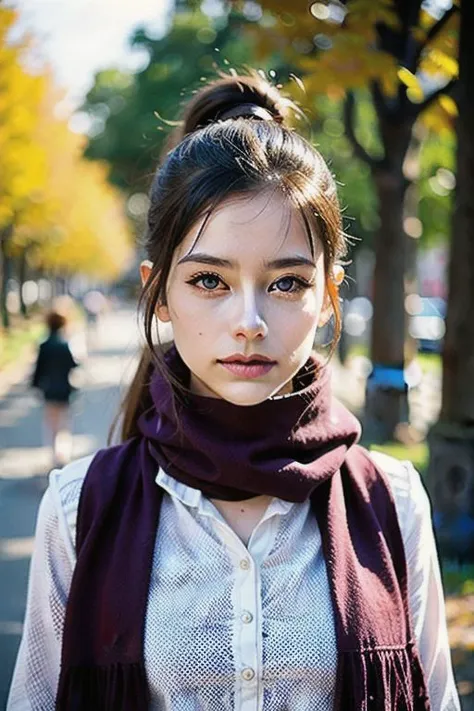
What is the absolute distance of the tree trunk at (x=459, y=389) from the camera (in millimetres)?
6285

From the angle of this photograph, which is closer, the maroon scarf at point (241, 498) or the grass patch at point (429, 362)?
the maroon scarf at point (241, 498)

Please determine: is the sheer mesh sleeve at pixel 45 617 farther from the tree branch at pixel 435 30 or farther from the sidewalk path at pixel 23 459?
the tree branch at pixel 435 30

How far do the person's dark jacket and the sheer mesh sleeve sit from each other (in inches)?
311

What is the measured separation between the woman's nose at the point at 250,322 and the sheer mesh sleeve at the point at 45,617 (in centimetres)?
52

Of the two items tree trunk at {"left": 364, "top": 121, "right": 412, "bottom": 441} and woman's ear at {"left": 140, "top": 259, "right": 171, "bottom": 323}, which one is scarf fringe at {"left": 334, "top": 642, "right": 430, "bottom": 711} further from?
tree trunk at {"left": 364, "top": 121, "right": 412, "bottom": 441}

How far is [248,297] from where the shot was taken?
1740mm

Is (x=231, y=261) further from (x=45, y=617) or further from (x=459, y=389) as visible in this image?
(x=459, y=389)

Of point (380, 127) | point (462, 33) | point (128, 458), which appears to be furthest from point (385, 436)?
point (128, 458)

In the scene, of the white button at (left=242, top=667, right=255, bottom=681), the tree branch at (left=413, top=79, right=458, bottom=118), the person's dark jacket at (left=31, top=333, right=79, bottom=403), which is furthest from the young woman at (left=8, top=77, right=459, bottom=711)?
the person's dark jacket at (left=31, top=333, right=79, bottom=403)

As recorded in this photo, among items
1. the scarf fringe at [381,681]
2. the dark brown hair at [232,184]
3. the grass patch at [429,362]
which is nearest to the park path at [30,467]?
the dark brown hair at [232,184]

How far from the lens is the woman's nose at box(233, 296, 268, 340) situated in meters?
1.72

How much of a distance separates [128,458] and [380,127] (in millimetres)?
8835

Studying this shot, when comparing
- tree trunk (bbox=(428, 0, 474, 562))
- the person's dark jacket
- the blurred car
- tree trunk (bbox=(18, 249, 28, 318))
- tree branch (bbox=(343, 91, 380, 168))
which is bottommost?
tree trunk (bbox=(428, 0, 474, 562))

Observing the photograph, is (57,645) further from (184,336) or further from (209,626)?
(184,336)
